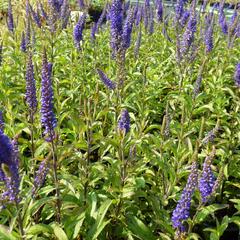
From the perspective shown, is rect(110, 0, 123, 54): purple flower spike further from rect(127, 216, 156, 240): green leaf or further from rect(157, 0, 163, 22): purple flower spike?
rect(157, 0, 163, 22): purple flower spike

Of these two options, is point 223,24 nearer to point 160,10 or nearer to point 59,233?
point 160,10

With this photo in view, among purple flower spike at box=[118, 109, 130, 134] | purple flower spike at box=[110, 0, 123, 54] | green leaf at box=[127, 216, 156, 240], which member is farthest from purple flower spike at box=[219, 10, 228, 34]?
green leaf at box=[127, 216, 156, 240]

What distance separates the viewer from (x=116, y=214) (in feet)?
12.1

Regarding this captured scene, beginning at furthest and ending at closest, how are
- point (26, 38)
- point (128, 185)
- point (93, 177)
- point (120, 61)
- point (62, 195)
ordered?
point (26, 38)
point (120, 61)
point (93, 177)
point (128, 185)
point (62, 195)

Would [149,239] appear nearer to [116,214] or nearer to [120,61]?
[116,214]

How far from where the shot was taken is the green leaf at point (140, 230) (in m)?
3.50

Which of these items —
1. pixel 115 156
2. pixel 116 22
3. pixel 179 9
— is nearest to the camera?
pixel 115 156

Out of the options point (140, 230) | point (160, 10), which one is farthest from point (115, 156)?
point (160, 10)

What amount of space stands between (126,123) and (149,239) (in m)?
1.06

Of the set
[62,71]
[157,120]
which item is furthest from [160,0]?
[157,120]

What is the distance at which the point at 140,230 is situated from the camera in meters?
3.52

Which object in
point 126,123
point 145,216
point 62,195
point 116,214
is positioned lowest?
point 145,216

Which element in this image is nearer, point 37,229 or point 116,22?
point 37,229

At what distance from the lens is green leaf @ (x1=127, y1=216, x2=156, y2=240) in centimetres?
350
